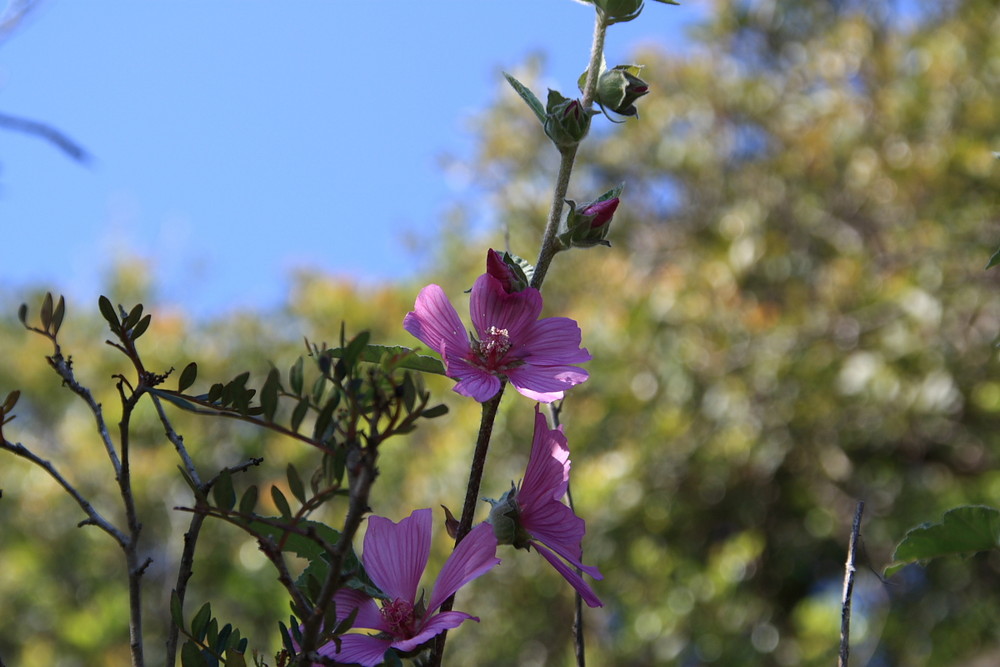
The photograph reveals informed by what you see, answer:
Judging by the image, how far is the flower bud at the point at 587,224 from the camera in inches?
24.7

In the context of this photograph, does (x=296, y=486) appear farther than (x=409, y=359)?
No

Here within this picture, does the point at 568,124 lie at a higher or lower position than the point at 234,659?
higher

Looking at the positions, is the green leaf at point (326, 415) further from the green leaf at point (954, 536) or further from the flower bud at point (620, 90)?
the green leaf at point (954, 536)

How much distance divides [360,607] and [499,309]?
0.22m

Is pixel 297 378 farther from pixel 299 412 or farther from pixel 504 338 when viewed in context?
pixel 504 338

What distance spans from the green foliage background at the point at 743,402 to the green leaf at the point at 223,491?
1820 millimetres

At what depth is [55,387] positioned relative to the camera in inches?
197

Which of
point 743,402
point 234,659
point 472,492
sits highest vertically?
point 743,402

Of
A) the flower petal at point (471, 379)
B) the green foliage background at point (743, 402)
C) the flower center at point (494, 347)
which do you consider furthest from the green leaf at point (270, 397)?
the green foliage background at point (743, 402)

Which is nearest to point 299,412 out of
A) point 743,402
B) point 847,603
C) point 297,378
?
point 297,378

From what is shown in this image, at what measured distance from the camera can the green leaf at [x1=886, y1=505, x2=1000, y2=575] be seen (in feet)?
2.06

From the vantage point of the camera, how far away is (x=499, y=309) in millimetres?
676

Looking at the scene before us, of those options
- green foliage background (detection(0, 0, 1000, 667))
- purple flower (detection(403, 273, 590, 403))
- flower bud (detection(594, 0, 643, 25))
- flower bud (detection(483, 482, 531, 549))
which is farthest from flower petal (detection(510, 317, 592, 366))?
green foliage background (detection(0, 0, 1000, 667))

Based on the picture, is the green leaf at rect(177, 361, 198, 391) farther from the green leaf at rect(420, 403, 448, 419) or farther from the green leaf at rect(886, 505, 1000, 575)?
the green leaf at rect(886, 505, 1000, 575)
